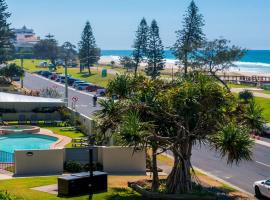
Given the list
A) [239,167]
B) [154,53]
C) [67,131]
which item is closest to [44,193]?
[239,167]

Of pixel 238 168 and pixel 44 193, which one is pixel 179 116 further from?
pixel 238 168

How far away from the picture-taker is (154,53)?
99.8 metres

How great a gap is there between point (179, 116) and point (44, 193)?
657 cm

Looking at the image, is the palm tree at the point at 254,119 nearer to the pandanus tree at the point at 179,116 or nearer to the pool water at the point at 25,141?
the pandanus tree at the point at 179,116

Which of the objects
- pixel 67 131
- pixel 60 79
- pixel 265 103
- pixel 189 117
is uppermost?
pixel 189 117

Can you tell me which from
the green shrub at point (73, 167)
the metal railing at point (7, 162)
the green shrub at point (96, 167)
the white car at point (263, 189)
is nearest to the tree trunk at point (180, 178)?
the white car at point (263, 189)

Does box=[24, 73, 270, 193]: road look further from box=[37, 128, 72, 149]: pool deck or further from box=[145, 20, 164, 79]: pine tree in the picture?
box=[145, 20, 164, 79]: pine tree

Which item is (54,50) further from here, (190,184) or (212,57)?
(190,184)

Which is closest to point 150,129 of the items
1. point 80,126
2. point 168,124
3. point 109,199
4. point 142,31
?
point 168,124

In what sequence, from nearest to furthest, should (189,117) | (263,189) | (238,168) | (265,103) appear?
(189,117)
(263,189)
(238,168)
(265,103)

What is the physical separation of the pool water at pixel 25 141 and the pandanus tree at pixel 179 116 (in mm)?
16390

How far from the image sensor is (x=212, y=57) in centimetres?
8694

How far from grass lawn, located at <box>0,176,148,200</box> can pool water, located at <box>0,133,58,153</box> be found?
13.0m

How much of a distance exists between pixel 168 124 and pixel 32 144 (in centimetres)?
1911
